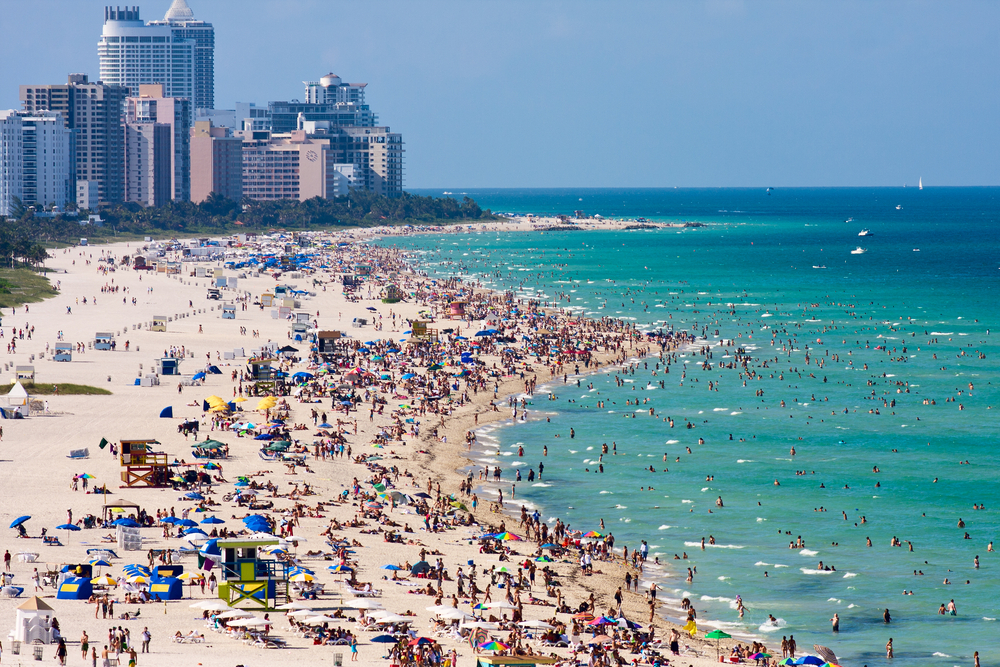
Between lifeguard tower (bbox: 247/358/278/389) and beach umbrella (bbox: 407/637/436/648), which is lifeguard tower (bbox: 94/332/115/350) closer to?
Answer: lifeguard tower (bbox: 247/358/278/389)

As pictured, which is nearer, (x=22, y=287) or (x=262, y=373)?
(x=262, y=373)

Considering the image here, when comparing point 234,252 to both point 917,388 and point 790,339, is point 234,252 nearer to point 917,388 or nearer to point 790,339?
point 790,339

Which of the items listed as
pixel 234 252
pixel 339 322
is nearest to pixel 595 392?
pixel 339 322

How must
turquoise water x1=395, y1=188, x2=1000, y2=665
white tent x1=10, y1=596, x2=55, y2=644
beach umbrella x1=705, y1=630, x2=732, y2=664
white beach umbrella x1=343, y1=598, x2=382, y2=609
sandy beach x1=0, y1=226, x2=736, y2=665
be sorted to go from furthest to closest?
turquoise water x1=395, y1=188, x2=1000, y2=665
beach umbrella x1=705, y1=630, x2=732, y2=664
white beach umbrella x1=343, y1=598, x2=382, y2=609
sandy beach x1=0, y1=226, x2=736, y2=665
white tent x1=10, y1=596, x2=55, y2=644

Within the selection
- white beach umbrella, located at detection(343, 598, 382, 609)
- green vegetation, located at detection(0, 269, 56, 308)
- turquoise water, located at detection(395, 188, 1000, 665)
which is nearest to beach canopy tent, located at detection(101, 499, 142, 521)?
white beach umbrella, located at detection(343, 598, 382, 609)

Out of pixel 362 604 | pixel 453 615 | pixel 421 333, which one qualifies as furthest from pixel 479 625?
pixel 421 333

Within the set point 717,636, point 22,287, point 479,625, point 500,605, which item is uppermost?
point 22,287

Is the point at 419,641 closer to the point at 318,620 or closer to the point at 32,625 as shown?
the point at 318,620
